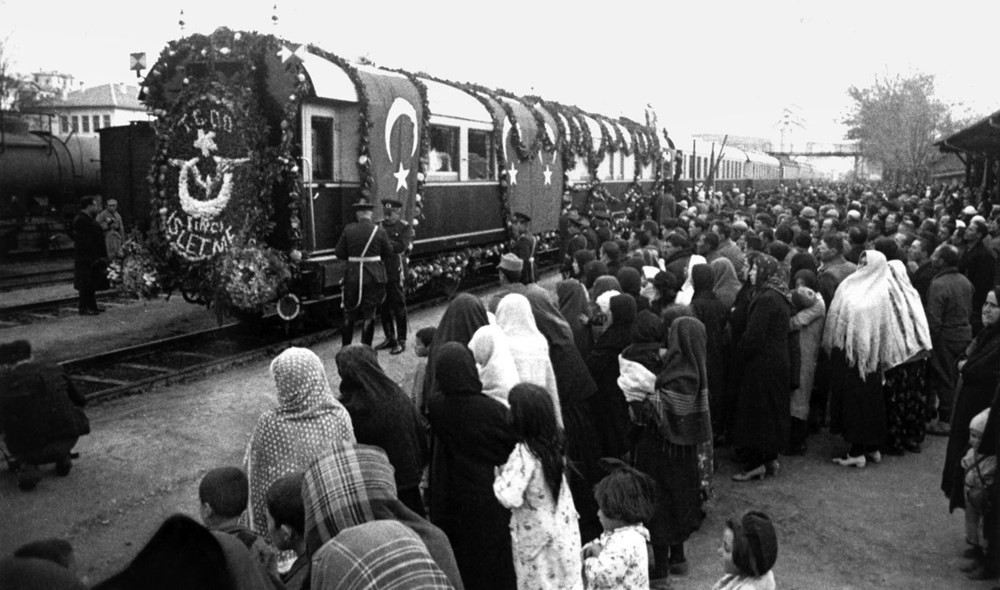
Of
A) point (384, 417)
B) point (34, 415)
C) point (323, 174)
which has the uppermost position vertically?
point (323, 174)

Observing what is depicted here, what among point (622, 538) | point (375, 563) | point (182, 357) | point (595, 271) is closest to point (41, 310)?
point (182, 357)

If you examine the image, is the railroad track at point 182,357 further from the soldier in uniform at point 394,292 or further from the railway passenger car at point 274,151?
the soldier in uniform at point 394,292

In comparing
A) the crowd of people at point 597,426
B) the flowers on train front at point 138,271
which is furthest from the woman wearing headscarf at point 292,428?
the flowers on train front at point 138,271

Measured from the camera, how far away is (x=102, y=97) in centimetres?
3819


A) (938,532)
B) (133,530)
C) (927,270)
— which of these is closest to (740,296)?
(938,532)

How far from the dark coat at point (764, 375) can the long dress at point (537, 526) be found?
3.01 m

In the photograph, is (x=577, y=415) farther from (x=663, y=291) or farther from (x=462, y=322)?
(x=663, y=291)

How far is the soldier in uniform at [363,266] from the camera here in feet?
32.1

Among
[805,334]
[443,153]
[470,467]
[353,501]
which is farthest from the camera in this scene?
[443,153]

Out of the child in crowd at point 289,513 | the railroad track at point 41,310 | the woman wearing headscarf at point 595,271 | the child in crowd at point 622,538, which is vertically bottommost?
the railroad track at point 41,310

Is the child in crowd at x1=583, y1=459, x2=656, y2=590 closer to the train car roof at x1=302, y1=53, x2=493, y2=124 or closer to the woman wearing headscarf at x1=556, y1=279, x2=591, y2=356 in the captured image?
the woman wearing headscarf at x1=556, y1=279, x2=591, y2=356

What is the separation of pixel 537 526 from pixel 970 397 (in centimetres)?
328

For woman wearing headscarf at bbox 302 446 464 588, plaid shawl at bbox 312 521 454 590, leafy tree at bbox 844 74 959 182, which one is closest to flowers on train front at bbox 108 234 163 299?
woman wearing headscarf at bbox 302 446 464 588

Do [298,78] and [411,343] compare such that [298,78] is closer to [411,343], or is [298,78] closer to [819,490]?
[411,343]
